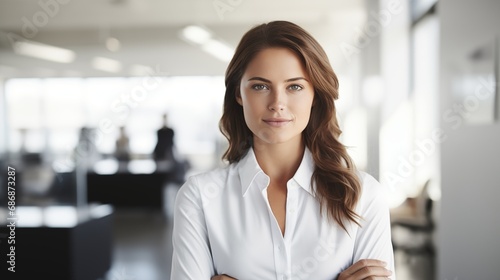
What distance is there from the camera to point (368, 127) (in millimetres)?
4918

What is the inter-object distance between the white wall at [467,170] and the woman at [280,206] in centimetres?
316

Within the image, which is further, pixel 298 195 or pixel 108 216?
pixel 108 216

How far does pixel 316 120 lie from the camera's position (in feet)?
5.09

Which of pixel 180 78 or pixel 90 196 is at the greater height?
pixel 180 78

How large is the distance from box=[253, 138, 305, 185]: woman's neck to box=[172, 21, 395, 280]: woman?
0.05 feet

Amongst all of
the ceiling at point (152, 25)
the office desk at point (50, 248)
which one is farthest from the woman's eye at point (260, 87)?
the ceiling at point (152, 25)

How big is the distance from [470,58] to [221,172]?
11.3 ft

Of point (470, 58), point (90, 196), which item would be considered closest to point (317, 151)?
point (470, 58)

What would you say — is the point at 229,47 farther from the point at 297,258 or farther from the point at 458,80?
the point at 297,258

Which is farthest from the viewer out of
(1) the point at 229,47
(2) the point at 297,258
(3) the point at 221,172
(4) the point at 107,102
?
(4) the point at 107,102

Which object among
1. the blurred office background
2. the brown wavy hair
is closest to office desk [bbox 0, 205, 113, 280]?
the blurred office background

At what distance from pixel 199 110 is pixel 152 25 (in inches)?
39.7

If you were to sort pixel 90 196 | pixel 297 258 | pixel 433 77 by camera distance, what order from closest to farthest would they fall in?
1. pixel 297 258
2. pixel 433 77
3. pixel 90 196

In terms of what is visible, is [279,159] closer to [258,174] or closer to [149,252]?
[258,174]
